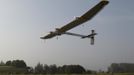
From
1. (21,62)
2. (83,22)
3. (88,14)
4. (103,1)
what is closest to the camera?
(103,1)

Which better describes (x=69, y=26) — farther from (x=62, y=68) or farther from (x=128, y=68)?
(x=62, y=68)

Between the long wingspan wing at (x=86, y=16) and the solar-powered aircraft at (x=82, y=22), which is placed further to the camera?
the solar-powered aircraft at (x=82, y=22)

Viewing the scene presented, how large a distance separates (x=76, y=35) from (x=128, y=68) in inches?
1996

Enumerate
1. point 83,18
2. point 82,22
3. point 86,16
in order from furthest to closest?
point 82,22
point 83,18
point 86,16

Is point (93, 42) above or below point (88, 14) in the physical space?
below

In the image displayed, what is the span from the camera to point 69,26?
1345 inches

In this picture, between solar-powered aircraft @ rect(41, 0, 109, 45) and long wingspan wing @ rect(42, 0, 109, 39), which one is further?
solar-powered aircraft @ rect(41, 0, 109, 45)

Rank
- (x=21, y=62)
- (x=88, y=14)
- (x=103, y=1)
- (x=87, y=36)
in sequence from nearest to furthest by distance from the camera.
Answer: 1. (x=103, y=1)
2. (x=88, y=14)
3. (x=87, y=36)
4. (x=21, y=62)

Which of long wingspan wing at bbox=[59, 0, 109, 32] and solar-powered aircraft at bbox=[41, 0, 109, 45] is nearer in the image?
long wingspan wing at bbox=[59, 0, 109, 32]

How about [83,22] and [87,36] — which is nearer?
[83,22]

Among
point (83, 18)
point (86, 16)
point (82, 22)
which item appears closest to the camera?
point (86, 16)

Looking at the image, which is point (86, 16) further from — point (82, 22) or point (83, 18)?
point (82, 22)

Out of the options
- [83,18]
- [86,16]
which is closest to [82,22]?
[83,18]

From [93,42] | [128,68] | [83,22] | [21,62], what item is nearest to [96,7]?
[83,22]
